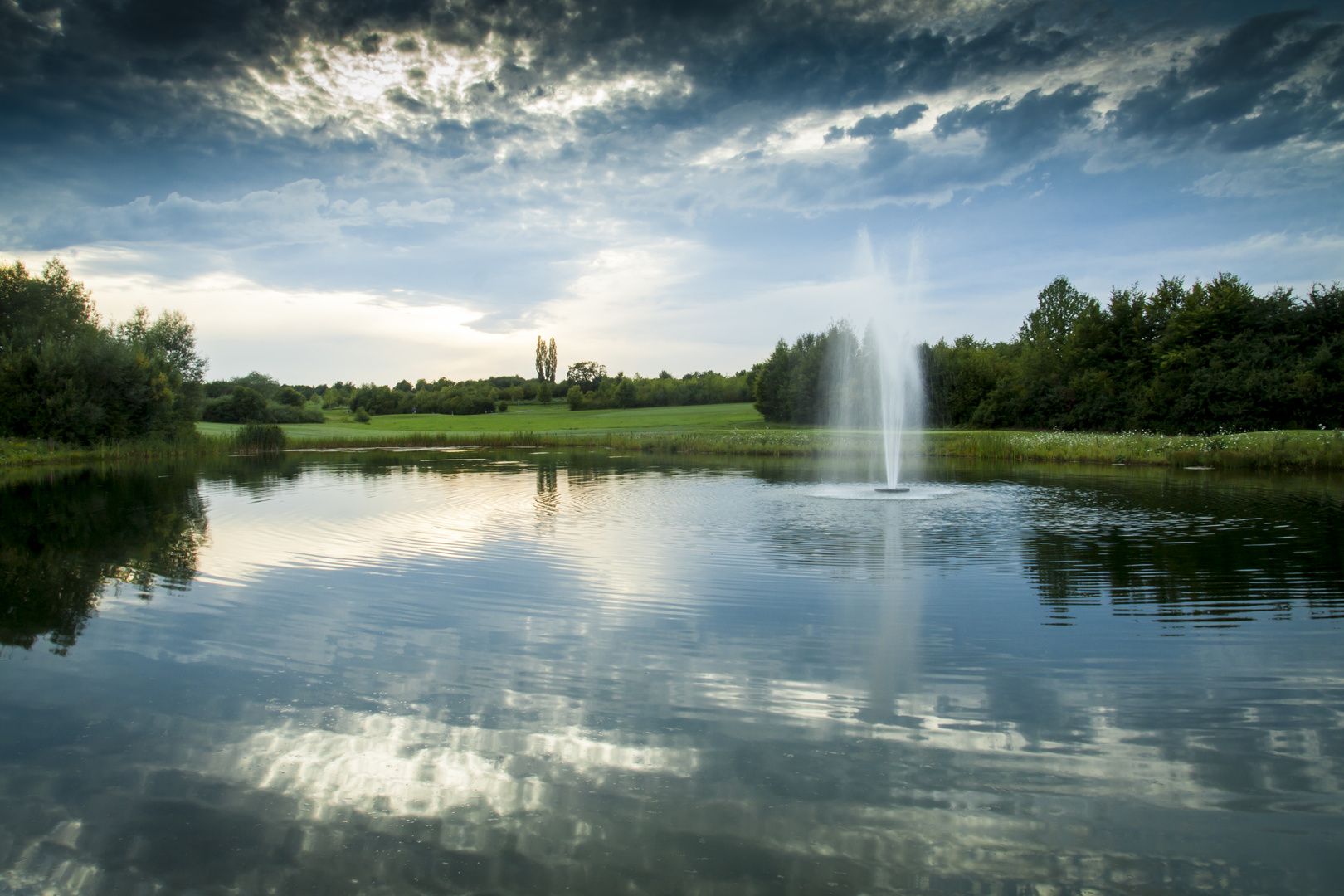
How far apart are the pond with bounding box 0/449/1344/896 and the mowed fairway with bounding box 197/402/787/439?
5067 centimetres

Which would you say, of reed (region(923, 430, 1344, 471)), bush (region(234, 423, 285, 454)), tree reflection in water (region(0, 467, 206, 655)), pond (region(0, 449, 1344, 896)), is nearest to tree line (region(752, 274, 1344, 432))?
reed (region(923, 430, 1344, 471))

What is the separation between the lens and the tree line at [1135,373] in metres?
38.9

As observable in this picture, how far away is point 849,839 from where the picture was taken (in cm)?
382

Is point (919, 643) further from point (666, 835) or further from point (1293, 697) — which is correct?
point (666, 835)

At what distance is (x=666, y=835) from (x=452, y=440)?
190 feet

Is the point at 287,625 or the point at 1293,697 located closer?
the point at 1293,697

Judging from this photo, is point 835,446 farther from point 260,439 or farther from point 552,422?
point 552,422

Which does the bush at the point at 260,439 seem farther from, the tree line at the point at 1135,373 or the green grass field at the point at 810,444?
the tree line at the point at 1135,373

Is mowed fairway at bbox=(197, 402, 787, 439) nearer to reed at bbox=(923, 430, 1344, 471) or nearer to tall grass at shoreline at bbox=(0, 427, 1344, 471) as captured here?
tall grass at shoreline at bbox=(0, 427, 1344, 471)

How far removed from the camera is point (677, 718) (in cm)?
538

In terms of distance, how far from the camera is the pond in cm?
371

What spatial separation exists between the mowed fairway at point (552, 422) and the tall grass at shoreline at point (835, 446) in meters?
7.31

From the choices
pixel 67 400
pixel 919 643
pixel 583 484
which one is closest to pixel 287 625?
pixel 919 643

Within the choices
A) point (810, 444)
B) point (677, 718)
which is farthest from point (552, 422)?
point (677, 718)
